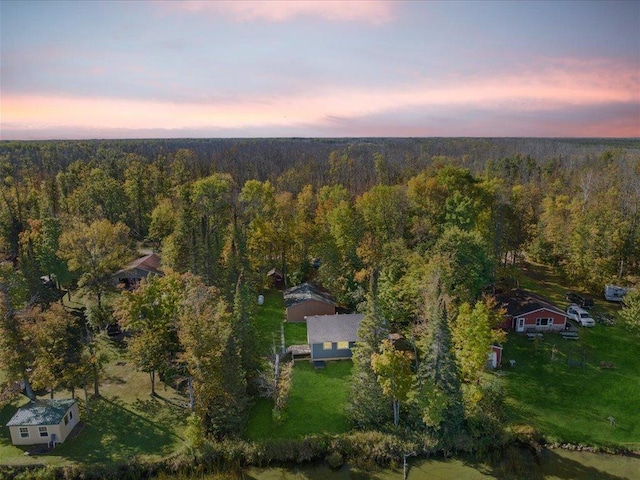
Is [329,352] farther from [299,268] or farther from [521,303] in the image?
[521,303]

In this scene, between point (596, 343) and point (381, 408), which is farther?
point (596, 343)

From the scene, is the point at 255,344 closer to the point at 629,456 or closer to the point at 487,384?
the point at 487,384

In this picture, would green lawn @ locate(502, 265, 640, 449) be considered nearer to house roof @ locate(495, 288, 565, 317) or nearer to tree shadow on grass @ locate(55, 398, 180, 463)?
house roof @ locate(495, 288, 565, 317)

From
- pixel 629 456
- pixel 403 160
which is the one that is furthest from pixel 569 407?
pixel 403 160

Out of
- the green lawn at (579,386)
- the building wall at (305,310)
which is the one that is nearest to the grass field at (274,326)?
the building wall at (305,310)

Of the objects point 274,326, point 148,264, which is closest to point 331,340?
point 274,326

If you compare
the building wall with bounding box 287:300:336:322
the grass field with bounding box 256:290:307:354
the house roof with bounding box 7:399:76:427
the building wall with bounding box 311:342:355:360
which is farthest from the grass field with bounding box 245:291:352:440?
the house roof with bounding box 7:399:76:427
